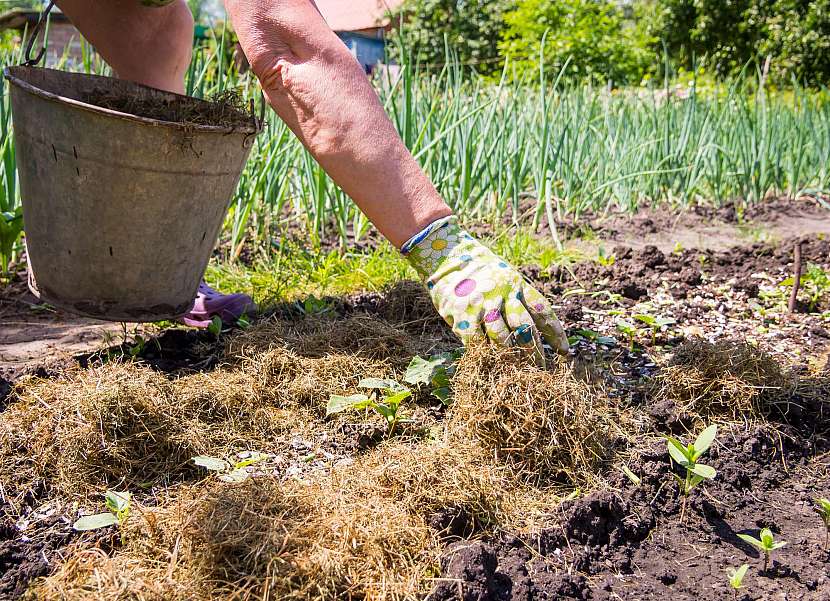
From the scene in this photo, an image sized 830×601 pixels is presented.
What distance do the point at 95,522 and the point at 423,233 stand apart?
0.75 m

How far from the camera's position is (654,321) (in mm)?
1806

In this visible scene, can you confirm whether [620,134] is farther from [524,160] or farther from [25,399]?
[25,399]

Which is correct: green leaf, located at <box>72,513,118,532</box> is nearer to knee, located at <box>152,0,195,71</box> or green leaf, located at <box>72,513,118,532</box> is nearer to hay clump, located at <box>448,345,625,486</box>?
hay clump, located at <box>448,345,625,486</box>

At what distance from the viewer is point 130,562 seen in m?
0.97

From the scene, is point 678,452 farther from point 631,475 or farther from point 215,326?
point 215,326

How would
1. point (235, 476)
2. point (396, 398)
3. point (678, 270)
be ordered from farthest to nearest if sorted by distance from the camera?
point (678, 270)
point (396, 398)
point (235, 476)

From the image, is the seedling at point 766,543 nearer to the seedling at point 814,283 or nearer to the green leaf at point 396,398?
the green leaf at point 396,398

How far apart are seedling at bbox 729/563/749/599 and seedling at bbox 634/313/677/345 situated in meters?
0.78

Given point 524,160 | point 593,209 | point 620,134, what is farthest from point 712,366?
point 620,134

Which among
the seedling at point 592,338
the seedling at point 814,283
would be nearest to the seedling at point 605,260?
the seedling at point 814,283

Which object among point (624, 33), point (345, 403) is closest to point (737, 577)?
point (345, 403)

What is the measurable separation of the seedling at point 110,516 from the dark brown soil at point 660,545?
1.57 feet

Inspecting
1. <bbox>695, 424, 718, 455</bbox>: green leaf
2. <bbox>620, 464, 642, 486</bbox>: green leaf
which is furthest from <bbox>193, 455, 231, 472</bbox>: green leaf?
<bbox>695, 424, 718, 455</bbox>: green leaf

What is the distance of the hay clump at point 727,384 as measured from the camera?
148 centimetres
